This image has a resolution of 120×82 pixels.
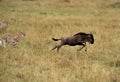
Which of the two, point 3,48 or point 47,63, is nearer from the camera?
point 47,63

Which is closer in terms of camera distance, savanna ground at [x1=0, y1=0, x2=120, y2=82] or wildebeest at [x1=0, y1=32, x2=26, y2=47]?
savanna ground at [x1=0, y1=0, x2=120, y2=82]

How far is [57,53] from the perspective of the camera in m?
11.1

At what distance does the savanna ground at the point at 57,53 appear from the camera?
8547 mm

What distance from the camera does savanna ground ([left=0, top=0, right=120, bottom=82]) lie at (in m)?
8.55

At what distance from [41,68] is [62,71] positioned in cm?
56

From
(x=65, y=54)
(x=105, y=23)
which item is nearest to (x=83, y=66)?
(x=65, y=54)

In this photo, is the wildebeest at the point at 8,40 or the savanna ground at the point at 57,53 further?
the wildebeest at the point at 8,40

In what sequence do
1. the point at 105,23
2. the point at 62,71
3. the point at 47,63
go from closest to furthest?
the point at 62,71, the point at 47,63, the point at 105,23

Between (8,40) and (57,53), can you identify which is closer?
(57,53)

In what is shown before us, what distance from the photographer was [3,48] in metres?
11.1

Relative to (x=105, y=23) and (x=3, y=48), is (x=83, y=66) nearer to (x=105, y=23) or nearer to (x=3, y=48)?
(x=3, y=48)

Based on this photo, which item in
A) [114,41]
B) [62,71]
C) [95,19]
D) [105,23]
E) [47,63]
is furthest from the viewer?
[95,19]

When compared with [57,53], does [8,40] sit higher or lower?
higher

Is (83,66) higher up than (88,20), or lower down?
higher up
